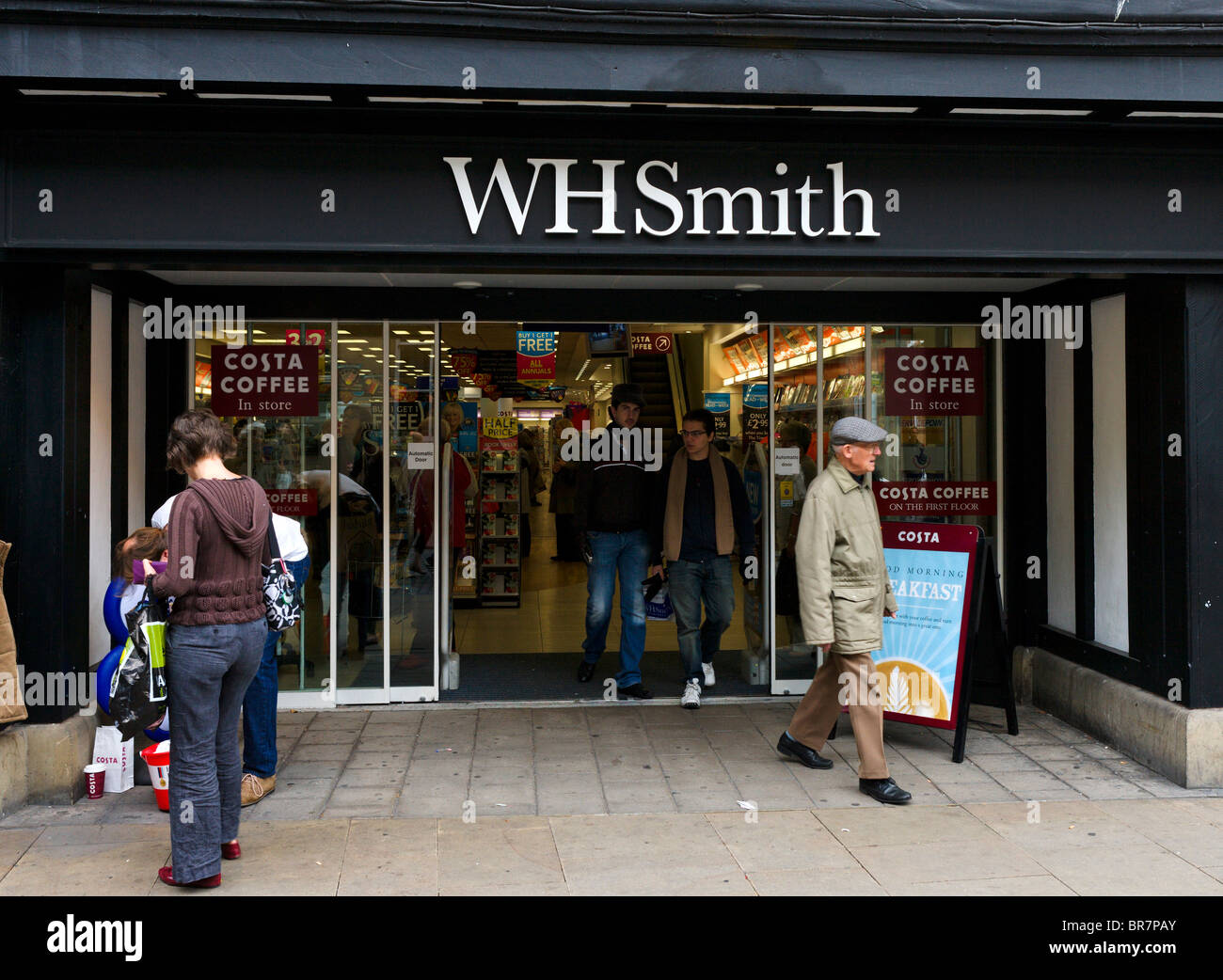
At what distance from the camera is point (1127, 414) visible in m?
6.05

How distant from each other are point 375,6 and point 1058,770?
5189 millimetres

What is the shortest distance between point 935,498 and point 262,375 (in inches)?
182

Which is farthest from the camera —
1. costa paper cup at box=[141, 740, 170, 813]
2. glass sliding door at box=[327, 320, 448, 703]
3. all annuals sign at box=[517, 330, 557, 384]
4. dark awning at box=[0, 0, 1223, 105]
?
all annuals sign at box=[517, 330, 557, 384]

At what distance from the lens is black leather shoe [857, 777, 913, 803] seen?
525cm

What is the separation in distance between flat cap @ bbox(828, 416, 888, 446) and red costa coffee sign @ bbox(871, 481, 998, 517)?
194cm

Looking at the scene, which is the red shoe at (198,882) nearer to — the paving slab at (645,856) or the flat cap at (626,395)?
the paving slab at (645,856)

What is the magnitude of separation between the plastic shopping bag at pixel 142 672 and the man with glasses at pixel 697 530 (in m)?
3.67

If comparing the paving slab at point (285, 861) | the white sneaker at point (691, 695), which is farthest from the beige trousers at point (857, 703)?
the paving slab at point (285, 861)

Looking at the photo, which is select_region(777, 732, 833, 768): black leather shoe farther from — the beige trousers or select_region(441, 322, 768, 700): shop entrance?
select_region(441, 322, 768, 700): shop entrance

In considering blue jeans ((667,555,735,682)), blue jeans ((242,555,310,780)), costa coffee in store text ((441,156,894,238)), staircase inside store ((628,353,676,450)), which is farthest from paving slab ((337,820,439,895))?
staircase inside store ((628,353,676,450))

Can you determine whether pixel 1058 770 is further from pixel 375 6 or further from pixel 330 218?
pixel 375 6

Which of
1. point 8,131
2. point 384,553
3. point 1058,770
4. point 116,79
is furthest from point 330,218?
point 1058,770

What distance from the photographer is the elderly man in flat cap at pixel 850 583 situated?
5309 mm

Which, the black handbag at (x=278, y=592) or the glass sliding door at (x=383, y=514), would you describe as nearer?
the black handbag at (x=278, y=592)
